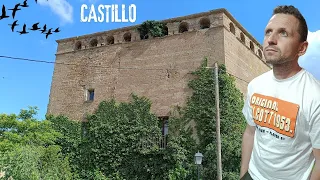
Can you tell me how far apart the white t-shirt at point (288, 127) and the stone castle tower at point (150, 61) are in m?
16.7

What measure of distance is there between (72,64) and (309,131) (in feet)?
73.3

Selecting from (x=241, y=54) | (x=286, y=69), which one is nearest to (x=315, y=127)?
(x=286, y=69)

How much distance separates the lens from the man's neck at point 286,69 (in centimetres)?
213

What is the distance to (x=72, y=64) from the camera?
23.3 meters

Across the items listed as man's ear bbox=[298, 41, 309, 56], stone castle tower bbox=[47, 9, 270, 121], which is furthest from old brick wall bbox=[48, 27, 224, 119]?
man's ear bbox=[298, 41, 309, 56]

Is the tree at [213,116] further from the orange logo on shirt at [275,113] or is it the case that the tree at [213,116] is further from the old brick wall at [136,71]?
the orange logo on shirt at [275,113]

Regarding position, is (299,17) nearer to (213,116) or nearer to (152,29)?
(213,116)

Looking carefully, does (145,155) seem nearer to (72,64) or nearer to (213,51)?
(213,51)

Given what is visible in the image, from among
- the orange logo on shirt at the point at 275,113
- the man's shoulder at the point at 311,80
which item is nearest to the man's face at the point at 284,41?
the man's shoulder at the point at 311,80

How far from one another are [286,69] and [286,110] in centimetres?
26

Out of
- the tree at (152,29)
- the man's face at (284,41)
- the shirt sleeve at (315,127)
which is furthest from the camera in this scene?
the tree at (152,29)

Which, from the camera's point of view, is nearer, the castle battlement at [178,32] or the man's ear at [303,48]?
the man's ear at [303,48]

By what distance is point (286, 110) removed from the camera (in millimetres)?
2033

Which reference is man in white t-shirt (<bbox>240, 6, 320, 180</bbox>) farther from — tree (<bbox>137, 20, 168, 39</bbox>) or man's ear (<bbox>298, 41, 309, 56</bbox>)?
tree (<bbox>137, 20, 168, 39</bbox>)
